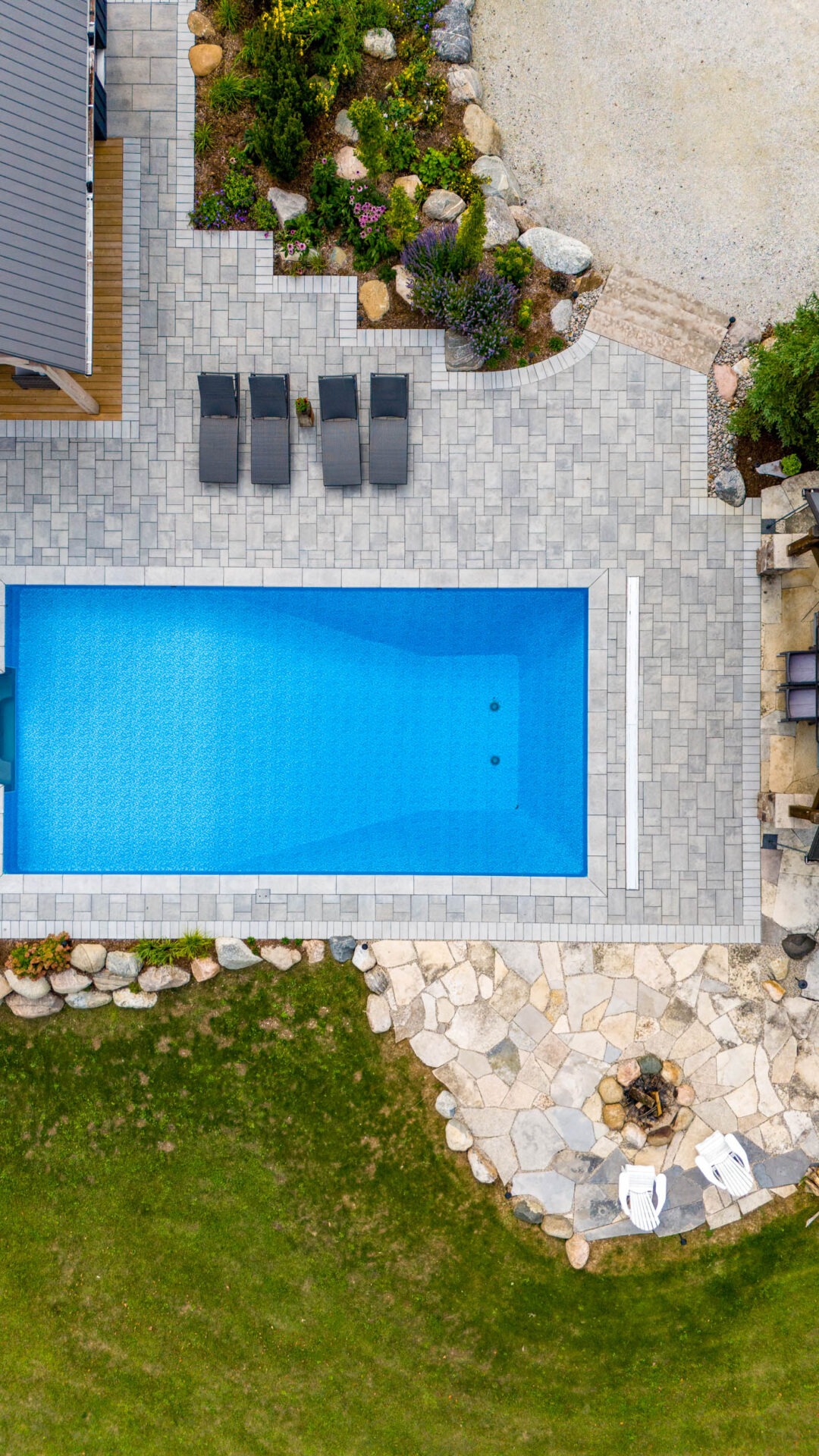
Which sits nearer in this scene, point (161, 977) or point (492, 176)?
point (161, 977)

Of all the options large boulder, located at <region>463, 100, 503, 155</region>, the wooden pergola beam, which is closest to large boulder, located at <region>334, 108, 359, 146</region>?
large boulder, located at <region>463, 100, 503, 155</region>

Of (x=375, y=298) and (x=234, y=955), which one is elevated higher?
(x=375, y=298)

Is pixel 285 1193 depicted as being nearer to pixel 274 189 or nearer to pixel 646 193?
pixel 274 189

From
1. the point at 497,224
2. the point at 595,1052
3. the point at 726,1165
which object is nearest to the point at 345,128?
the point at 497,224

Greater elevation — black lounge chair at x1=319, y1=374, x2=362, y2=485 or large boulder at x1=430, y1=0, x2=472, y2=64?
large boulder at x1=430, y1=0, x2=472, y2=64

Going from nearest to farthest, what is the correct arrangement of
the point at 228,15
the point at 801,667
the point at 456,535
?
the point at 801,667, the point at 228,15, the point at 456,535

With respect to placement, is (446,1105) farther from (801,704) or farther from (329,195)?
(329,195)

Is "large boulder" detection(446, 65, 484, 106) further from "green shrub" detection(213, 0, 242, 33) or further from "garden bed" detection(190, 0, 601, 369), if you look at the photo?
"green shrub" detection(213, 0, 242, 33)
